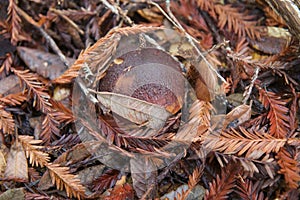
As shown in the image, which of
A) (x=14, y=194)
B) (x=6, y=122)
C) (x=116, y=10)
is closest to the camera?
(x=14, y=194)

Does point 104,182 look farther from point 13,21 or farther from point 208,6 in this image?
point 208,6

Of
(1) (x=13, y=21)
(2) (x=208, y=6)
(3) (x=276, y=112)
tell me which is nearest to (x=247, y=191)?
(3) (x=276, y=112)

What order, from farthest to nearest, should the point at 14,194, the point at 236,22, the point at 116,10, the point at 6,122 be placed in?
the point at 236,22 < the point at 116,10 < the point at 6,122 < the point at 14,194

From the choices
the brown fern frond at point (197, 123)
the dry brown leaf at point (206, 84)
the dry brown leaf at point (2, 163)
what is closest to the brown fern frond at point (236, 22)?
the dry brown leaf at point (206, 84)

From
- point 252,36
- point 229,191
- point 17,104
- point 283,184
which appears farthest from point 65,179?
point 252,36

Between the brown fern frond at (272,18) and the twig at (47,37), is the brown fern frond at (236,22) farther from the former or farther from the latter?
the twig at (47,37)
